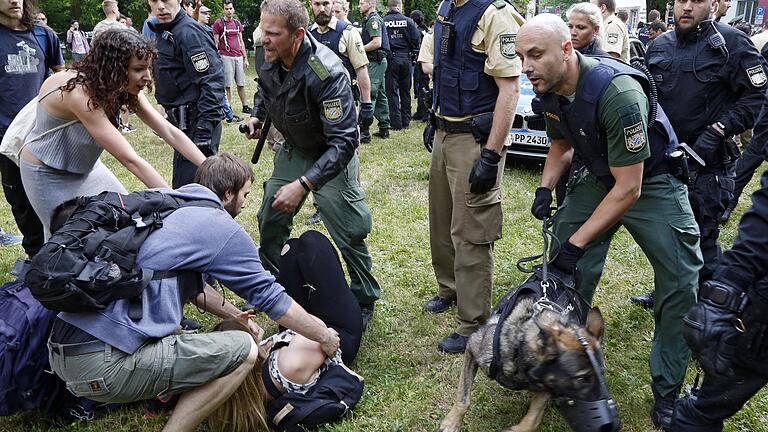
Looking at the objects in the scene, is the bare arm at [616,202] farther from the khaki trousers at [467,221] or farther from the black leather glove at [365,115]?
the black leather glove at [365,115]

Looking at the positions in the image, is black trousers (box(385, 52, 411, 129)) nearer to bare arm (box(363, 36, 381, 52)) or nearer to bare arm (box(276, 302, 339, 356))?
bare arm (box(363, 36, 381, 52))

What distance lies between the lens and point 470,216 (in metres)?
3.58

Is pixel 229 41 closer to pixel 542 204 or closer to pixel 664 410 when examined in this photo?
pixel 542 204

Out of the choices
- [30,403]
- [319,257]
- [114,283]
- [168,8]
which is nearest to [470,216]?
[319,257]

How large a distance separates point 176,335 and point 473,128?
6.19 ft

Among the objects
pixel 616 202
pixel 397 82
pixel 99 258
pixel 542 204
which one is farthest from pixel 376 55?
pixel 99 258

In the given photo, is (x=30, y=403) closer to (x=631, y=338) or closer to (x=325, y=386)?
(x=325, y=386)

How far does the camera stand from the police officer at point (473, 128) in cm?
333

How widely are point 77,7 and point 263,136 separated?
27784 millimetres

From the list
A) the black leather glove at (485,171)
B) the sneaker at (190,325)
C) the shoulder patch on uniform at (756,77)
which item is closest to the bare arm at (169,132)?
the sneaker at (190,325)

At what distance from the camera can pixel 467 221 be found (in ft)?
11.8

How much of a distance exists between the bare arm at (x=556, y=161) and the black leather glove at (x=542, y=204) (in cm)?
7

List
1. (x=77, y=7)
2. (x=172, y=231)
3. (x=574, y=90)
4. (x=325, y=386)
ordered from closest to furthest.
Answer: (x=172, y=231)
(x=574, y=90)
(x=325, y=386)
(x=77, y=7)

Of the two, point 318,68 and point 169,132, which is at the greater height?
Answer: point 318,68
